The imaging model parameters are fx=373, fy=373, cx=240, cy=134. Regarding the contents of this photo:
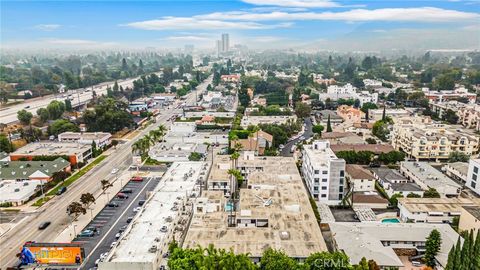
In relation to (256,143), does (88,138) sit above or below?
below

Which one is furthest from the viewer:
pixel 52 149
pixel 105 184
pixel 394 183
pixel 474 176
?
pixel 52 149

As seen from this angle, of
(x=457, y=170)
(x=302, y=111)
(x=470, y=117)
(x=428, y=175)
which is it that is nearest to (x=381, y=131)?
(x=302, y=111)

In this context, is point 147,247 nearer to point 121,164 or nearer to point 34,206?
point 34,206

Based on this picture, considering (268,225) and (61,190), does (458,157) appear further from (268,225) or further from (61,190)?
(61,190)

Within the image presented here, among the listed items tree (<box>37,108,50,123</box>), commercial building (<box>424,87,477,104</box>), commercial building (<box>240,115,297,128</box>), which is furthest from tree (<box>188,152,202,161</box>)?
commercial building (<box>424,87,477,104</box>)

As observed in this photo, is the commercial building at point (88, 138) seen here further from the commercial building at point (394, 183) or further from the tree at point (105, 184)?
the commercial building at point (394, 183)

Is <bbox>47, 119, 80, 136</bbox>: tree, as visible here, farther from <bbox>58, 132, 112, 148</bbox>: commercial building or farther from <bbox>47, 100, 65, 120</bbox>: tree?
<bbox>47, 100, 65, 120</bbox>: tree

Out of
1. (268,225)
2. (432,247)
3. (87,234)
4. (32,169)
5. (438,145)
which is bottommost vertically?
(87,234)

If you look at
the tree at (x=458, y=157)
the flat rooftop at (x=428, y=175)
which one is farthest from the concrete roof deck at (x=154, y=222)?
the tree at (x=458, y=157)
